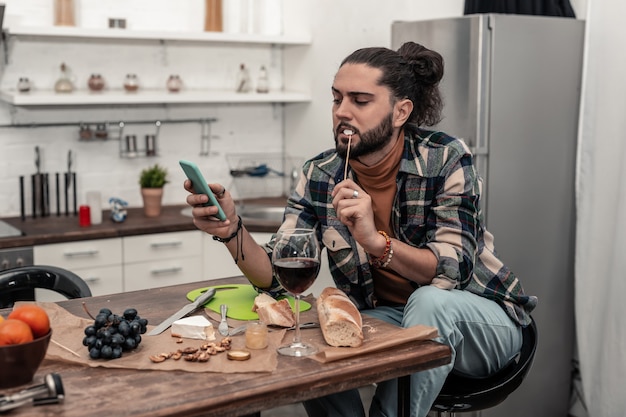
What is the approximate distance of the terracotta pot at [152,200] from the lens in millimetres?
4133

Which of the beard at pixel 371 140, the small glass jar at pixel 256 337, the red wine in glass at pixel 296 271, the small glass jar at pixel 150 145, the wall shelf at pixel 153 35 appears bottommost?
the small glass jar at pixel 256 337

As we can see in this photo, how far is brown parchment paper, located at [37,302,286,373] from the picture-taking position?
5.26 ft

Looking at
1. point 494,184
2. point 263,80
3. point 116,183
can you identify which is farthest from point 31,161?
point 494,184

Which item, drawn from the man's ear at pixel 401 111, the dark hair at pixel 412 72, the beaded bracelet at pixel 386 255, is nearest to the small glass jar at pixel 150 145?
the dark hair at pixel 412 72

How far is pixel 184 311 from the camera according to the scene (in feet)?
6.47

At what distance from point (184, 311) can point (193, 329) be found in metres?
0.19

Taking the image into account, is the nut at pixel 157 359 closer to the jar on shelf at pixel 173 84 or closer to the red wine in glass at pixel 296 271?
the red wine in glass at pixel 296 271

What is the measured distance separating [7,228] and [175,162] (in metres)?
1.10

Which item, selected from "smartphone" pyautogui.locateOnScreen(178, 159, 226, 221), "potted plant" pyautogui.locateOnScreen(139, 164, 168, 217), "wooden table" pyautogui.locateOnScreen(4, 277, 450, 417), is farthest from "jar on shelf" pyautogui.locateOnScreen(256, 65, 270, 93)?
"wooden table" pyautogui.locateOnScreen(4, 277, 450, 417)

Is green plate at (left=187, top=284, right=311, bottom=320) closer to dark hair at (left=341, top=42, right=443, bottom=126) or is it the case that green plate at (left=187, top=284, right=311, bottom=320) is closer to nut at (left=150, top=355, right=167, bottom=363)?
nut at (left=150, top=355, right=167, bottom=363)

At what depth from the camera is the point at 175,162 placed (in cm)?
457

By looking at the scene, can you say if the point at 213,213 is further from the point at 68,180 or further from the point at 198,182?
the point at 68,180

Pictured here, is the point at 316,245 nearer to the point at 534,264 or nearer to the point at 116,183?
the point at 534,264

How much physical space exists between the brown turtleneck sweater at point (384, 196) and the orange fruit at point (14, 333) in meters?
1.19
